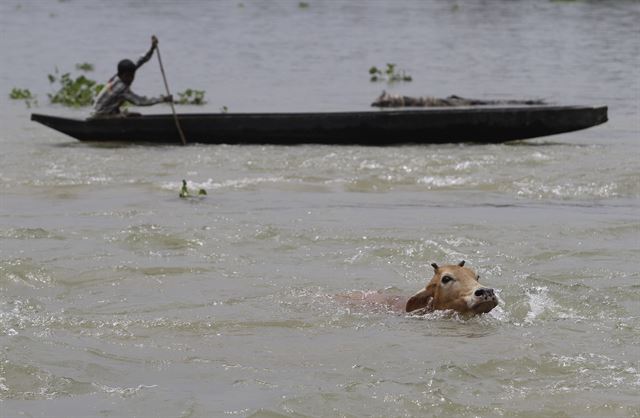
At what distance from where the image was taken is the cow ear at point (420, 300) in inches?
311

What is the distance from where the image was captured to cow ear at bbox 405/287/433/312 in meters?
7.90

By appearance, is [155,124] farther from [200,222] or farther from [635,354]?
[635,354]

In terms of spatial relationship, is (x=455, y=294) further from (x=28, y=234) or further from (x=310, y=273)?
(x=28, y=234)

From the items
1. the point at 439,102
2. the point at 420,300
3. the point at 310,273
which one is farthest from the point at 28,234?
the point at 439,102

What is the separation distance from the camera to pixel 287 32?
3734cm

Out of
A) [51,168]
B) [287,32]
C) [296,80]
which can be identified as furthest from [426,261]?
[287,32]

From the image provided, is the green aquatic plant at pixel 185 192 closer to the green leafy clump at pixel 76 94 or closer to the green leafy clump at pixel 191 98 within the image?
the green leafy clump at pixel 191 98

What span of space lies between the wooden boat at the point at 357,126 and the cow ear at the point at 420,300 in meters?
8.75

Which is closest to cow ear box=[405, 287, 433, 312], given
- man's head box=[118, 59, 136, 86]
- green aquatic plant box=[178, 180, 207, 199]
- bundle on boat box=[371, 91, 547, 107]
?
green aquatic plant box=[178, 180, 207, 199]

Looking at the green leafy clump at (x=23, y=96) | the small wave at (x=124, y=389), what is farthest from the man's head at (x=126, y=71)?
the small wave at (x=124, y=389)

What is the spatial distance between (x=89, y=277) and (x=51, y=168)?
18.9ft

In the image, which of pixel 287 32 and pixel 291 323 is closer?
pixel 291 323

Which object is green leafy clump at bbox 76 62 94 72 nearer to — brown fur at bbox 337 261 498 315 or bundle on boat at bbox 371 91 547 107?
bundle on boat at bbox 371 91 547 107

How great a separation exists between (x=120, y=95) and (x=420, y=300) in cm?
997
